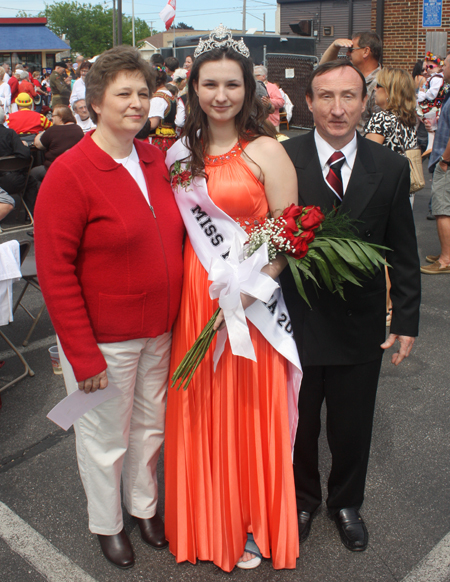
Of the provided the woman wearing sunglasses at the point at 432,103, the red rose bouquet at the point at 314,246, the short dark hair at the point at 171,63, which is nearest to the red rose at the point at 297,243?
the red rose bouquet at the point at 314,246

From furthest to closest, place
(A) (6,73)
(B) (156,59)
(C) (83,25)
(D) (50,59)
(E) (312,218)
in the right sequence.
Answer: (C) (83,25) < (D) (50,59) < (A) (6,73) < (B) (156,59) < (E) (312,218)

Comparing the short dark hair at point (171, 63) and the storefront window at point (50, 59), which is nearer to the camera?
the short dark hair at point (171, 63)

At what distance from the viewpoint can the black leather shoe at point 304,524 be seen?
2328mm

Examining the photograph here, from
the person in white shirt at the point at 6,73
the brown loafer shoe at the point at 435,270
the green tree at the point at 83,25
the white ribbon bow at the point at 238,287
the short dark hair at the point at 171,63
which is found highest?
the green tree at the point at 83,25

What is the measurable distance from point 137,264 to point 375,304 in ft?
3.00

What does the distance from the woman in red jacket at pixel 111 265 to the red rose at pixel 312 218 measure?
0.48m

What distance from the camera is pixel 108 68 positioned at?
74.5 inches

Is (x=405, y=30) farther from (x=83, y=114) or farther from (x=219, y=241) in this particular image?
(x=219, y=241)

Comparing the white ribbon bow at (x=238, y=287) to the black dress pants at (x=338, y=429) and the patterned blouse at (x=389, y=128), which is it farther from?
the patterned blouse at (x=389, y=128)

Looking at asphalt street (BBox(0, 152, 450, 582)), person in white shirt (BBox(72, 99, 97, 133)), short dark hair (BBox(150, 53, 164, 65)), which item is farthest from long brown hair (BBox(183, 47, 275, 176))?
short dark hair (BBox(150, 53, 164, 65))

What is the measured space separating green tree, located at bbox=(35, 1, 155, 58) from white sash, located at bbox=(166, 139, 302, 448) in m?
70.6

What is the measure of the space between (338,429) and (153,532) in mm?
864

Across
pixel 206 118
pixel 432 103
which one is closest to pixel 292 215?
pixel 206 118

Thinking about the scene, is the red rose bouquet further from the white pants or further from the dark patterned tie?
the white pants
